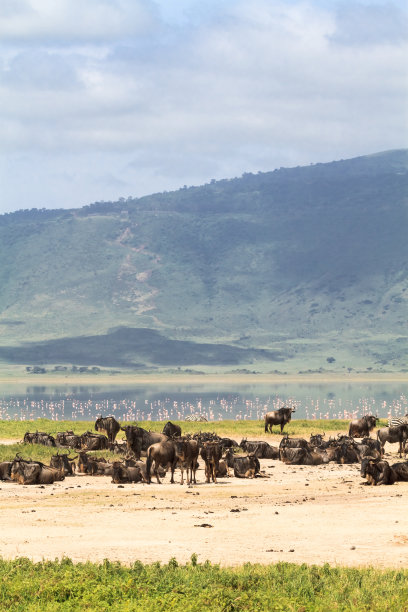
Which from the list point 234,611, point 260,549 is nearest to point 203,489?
point 260,549

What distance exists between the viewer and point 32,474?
34.8 metres

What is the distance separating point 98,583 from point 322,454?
2923 cm

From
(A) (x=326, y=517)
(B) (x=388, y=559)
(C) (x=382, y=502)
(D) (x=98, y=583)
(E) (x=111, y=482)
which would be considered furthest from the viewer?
(E) (x=111, y=482)

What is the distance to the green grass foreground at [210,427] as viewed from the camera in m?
59.8

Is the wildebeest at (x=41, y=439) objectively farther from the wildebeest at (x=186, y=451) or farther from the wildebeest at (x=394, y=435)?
the wildebeest at (x=394, y=435)

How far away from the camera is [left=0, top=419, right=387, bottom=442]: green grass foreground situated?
196 ft

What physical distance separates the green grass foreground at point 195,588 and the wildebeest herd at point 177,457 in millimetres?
16912

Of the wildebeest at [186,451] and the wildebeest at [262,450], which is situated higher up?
the wildebeest at [186,451]

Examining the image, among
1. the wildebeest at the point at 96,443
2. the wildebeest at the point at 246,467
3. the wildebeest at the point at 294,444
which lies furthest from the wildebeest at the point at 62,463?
the wildebeest at the point at 294,444

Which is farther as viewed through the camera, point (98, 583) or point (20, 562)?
point (20, 562)

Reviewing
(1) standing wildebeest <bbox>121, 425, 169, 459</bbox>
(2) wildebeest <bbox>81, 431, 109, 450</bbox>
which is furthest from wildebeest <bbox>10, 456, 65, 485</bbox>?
(2) wildebeest <bbox>81, 431, 109, 450</bbox>

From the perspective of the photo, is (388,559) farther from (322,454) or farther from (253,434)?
(253,434)

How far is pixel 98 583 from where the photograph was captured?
17.3m

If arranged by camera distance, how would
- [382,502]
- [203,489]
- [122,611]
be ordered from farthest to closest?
[203,489], [382,502], [122,611]
